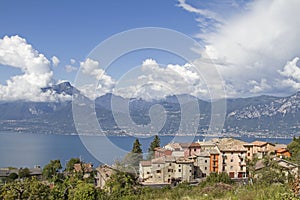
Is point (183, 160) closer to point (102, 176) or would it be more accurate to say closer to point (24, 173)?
point (102, 176)

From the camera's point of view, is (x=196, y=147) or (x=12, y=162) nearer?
(x=196, y=147)

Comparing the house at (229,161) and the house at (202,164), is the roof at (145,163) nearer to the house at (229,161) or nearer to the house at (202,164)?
the house at (202,164)

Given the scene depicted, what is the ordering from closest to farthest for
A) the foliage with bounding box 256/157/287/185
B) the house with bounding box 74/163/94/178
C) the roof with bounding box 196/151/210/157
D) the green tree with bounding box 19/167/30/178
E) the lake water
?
the lake water → the foliage with bounding box 256/157/287/185 → the house with bounding box 74/163/94/178 → the roof with bounding box 196/151/210/157 → the green tree with bounding box 19/167/30/178

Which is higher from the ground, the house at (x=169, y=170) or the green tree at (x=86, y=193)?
the green tree at (x=86, y=193)

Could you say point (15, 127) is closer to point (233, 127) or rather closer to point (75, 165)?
point (233, 127)

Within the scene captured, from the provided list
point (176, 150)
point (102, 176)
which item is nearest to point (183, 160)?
point (176, 150)

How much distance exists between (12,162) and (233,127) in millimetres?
65995

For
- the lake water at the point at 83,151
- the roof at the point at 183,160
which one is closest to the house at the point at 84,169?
the lake water at the point at 83,151

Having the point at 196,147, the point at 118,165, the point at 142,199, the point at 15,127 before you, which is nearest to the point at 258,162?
the point at 196,147

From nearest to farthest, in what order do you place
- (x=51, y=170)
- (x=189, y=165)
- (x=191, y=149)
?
(x=189, y=165)
(x=51, y=170)
(x=191, y=149)

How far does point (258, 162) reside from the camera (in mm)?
17594

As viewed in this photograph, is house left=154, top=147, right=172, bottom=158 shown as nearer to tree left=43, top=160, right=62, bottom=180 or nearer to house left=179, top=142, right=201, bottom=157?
house left=179, top=142, right=201, bottom=157

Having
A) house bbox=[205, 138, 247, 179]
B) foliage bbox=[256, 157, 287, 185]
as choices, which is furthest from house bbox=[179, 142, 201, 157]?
foliage bbox=[256, 157, 287, 185]

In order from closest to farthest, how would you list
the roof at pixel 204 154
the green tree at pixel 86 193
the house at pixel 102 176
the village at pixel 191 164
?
the green tree at pixel 86 193 → the house at pixel 102 176 → the village at pixel 191 164 → the roof at pixel 204 154
